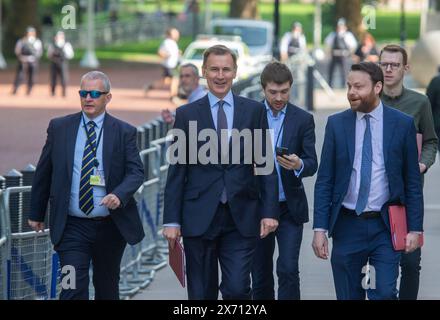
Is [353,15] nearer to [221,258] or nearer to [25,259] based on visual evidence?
[25,259]

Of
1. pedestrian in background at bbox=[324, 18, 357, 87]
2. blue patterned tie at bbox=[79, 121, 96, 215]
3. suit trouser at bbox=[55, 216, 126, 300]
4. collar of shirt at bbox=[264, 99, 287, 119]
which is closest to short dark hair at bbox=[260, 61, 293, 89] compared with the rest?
collar of shirt at bbox=[264, 99, 287, 119]

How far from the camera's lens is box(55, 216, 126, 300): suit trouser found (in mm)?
8125

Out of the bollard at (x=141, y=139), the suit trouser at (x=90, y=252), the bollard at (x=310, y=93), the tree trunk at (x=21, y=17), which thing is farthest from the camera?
the tree trunk at (x=21, y=17)

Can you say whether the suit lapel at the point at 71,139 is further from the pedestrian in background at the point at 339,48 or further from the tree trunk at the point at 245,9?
the tree trunk at the point at 245,9

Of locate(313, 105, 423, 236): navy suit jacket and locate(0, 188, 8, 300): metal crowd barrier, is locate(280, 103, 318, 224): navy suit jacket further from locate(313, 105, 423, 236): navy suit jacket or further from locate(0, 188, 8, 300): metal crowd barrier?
locate(0, 188, 8, 300): metal crowd barrier

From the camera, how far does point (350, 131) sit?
308 inches

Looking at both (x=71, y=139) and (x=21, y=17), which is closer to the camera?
(x=71, y=139)

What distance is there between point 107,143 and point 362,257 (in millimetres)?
1683

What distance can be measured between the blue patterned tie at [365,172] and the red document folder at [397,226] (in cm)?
16

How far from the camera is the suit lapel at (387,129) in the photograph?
780 centimetres

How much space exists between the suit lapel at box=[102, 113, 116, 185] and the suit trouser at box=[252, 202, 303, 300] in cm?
137

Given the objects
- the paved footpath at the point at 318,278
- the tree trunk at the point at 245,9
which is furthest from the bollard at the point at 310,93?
the tree trunk at the point at 245,9

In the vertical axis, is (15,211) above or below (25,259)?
above

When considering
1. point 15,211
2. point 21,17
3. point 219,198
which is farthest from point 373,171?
point 21,17
